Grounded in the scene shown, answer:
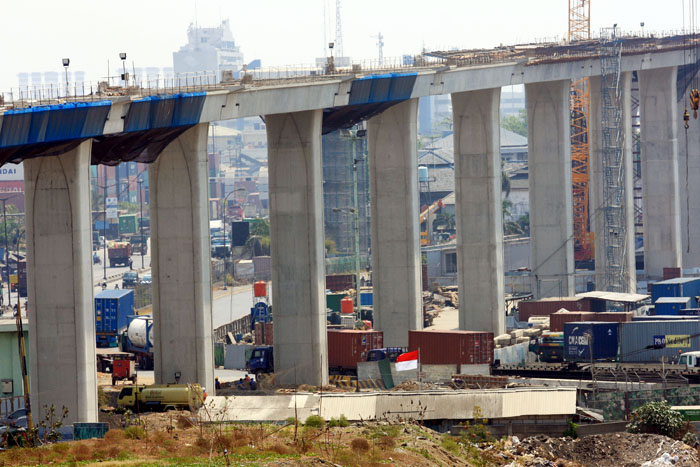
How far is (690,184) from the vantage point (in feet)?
485

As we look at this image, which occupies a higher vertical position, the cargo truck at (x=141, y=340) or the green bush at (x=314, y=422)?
the cargo truck at (x=141, y=340)

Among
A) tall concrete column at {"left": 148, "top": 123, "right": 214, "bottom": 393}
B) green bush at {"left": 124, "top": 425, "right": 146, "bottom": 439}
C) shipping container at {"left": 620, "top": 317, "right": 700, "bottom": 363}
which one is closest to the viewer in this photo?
green bush at {"left": 124, "top": 425, "right": 146, "bottom": 439}

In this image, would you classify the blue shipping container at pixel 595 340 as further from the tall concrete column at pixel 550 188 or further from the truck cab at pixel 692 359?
the tall concrete column at pixel 550 188

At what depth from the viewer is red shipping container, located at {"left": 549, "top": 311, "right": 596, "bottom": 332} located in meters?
96.6

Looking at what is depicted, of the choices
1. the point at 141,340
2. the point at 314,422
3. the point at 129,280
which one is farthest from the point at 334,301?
the point at 314,422

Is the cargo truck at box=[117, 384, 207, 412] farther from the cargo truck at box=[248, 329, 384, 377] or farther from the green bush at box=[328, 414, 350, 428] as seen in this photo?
the cargo truck at box=[248, 329, 384, 377]

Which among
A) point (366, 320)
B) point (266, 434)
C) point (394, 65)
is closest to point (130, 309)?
point (366, 320)

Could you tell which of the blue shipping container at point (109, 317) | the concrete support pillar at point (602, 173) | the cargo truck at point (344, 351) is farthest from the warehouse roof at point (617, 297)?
the blue shipping container at point (109, 317)

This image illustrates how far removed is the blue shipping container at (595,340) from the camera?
278 ft

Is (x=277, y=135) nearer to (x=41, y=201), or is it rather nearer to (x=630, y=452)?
(x=41, y=201)

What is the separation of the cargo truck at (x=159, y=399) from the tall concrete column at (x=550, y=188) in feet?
186

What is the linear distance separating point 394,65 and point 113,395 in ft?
117

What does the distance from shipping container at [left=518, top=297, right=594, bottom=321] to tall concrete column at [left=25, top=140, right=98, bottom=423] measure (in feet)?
169

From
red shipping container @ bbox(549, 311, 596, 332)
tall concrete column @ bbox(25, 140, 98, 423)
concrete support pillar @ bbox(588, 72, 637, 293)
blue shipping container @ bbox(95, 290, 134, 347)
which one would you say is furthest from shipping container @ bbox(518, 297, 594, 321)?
tall concrete column @ bbox(25, 140, 98, 423)
